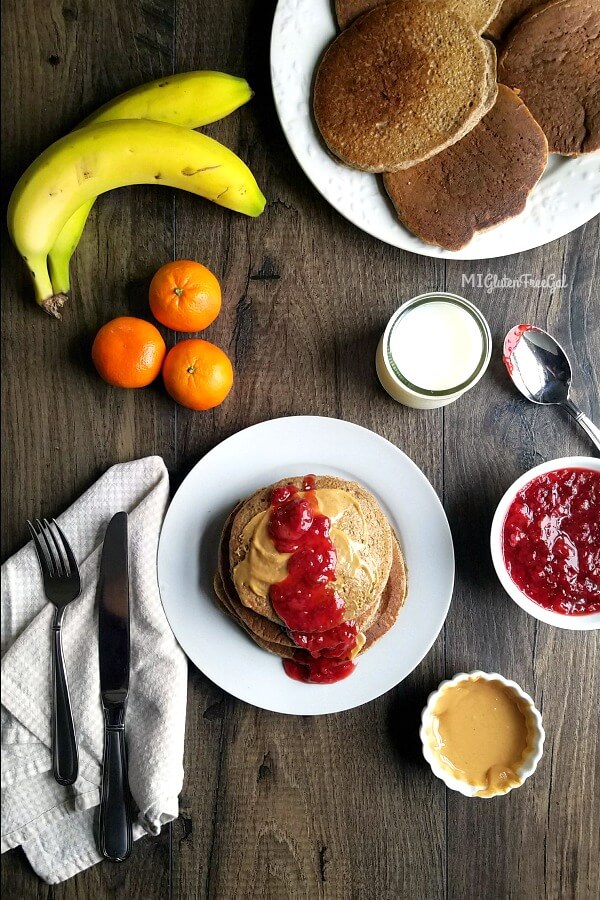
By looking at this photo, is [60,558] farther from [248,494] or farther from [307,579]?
[307,579]

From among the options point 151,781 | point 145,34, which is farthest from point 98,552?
point 145,34

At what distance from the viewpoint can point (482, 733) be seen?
1.89 meters

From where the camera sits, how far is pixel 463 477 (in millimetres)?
2025

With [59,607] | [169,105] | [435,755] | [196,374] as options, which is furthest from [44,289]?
[435,755]

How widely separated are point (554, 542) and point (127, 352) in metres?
1.18

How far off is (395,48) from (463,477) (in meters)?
1.12

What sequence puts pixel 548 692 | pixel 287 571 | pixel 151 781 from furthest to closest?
1. pixel 548 692
2. pixel 151 781
3. pixel 287 571

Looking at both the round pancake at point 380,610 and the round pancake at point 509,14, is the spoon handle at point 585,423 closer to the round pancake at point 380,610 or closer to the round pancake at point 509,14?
the round pancake at point 380,610

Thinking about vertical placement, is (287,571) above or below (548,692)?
above

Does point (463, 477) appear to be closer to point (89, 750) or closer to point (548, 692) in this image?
point (548, 692)

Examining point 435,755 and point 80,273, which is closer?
point 435,755

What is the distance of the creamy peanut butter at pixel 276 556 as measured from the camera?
171cm

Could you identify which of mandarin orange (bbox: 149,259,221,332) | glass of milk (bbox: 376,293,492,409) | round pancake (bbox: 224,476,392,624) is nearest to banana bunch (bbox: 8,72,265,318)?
mandarin orange (bbox: 149,259,221,332)

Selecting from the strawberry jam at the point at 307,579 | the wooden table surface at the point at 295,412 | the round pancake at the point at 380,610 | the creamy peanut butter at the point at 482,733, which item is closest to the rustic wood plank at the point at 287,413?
the wooden table surface at the point at 295,412
